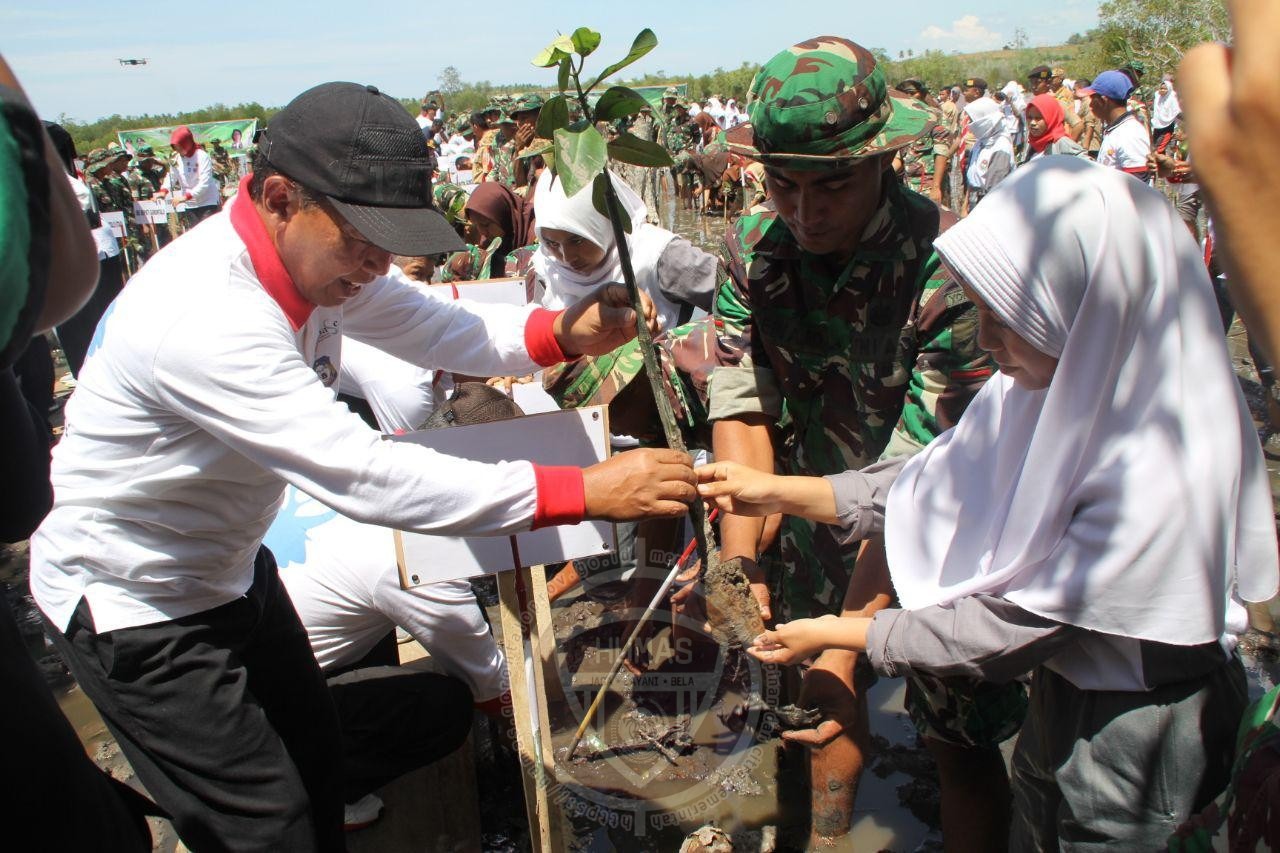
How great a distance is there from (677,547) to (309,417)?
2663 mm

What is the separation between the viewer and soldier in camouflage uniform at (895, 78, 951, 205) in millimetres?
10633

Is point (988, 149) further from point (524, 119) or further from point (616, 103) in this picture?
point (616, 103)

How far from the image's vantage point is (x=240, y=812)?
80.6 inches

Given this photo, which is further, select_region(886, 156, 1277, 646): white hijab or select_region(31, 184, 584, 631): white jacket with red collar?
select_region(31, 184, 584, 631): white jacket with red collar

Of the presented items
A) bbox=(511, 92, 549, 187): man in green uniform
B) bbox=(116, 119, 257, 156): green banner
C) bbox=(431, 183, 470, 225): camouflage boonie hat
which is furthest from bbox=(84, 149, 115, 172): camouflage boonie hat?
bbox=(116, 119, 257, 156): green banner

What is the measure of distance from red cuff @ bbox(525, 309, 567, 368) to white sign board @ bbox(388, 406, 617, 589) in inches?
10.1

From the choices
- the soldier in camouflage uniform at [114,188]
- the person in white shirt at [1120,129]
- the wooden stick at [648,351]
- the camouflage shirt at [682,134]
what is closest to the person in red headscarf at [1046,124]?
the person in white shirt at [1120,129]

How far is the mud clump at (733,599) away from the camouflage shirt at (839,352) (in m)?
0.27

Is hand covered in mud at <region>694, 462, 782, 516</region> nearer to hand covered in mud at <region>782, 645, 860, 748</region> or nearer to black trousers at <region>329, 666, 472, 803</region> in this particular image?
hand covered in mud at <region>782, 645, 860, 748</region>

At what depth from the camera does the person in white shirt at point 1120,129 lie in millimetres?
7809

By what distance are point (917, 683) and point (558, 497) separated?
1011mm

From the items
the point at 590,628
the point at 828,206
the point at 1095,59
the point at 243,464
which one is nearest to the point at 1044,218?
the point at 828,206

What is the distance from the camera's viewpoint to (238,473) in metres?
1.92

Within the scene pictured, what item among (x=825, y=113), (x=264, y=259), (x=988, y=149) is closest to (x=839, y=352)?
(x=825, y=113)
